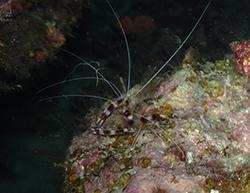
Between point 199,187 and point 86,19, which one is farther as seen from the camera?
point 86,19

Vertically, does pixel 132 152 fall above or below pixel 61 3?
below

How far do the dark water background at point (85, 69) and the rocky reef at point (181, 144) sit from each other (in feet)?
2.54

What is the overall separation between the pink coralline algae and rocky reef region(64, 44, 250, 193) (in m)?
0.04

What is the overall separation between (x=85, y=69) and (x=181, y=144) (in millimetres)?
3441

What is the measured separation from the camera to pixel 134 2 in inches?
313

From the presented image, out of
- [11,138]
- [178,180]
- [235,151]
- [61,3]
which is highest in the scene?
[61,3]

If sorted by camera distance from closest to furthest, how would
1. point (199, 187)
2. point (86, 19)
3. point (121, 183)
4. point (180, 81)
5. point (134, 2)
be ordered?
1. point (199, 187)
2. point (121, 183)
3. point (180, 81)
4. point (86, 19)
5. point (134, 2)

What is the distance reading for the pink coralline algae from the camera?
3.91 m

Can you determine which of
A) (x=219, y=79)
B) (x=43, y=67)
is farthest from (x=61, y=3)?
(x=219, y=79)

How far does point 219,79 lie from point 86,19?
3998 millimetres

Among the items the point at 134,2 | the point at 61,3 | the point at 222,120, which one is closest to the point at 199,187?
the point at 222,120

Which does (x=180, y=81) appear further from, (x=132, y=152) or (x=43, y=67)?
(x=43, y=67)

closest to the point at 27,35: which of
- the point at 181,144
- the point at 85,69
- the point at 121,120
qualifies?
the point at 121,120

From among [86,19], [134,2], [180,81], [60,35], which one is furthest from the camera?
[134,2]
